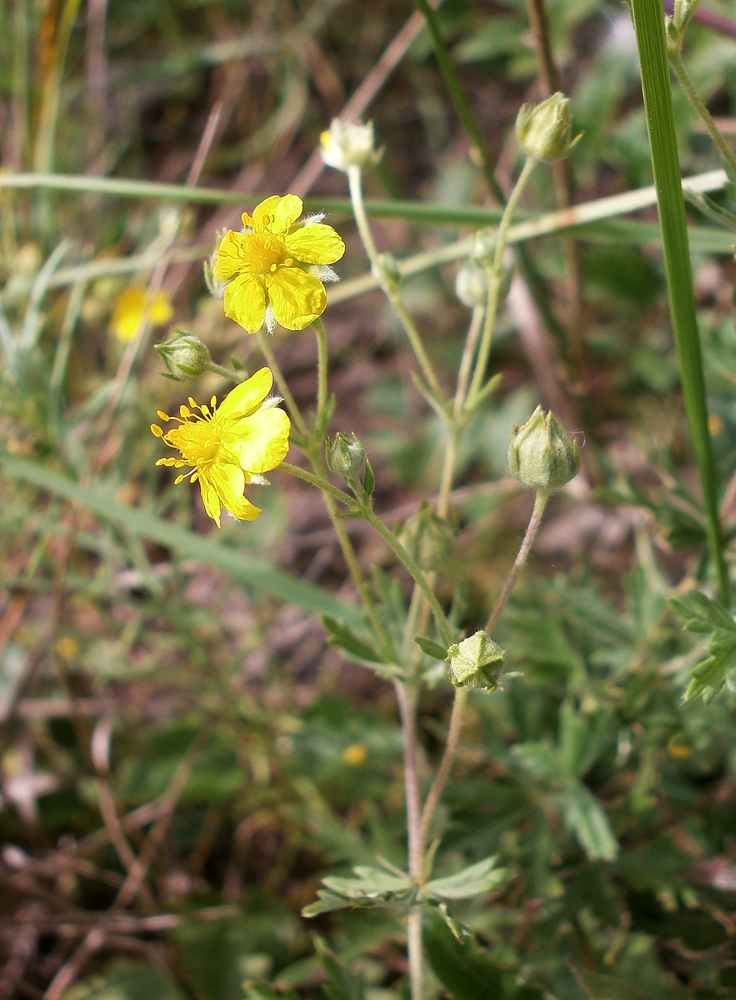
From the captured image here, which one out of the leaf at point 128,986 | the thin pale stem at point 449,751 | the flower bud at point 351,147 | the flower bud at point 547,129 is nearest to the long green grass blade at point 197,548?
the thin pale stem at point 449,751

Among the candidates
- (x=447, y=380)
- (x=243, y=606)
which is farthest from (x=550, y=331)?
(x=243, y=606)

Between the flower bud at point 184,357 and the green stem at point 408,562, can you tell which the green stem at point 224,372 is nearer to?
the flower bud at point 184,357

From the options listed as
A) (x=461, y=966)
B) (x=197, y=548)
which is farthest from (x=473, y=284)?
(x=461, y=966)

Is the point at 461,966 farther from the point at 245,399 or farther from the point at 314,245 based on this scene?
the point at 314,245

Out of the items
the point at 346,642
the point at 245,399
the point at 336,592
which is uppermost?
the point at 245,399

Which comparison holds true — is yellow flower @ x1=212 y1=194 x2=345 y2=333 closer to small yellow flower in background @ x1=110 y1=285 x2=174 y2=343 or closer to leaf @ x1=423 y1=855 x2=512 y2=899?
leaf @ x1=423 y1=855 x2=512 y2=899

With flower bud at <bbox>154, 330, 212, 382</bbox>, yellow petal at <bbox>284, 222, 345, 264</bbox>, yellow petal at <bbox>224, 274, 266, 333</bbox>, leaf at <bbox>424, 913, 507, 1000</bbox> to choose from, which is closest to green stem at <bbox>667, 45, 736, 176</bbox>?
yellow petal at <bbox>284, 222, 345, 264</bbox>

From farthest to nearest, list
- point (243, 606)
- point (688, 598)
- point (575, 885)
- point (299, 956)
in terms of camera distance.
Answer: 1. point (243, 606)
2. point (299, 956)
3. point (575, 885)
4. point (688, 598)

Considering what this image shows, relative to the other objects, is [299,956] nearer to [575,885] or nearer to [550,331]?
[575,885]
